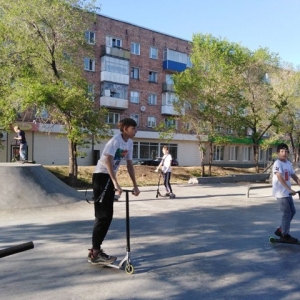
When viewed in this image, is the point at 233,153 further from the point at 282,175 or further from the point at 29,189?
the point at 282,175

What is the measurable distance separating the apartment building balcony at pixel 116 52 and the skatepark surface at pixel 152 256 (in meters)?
32.6

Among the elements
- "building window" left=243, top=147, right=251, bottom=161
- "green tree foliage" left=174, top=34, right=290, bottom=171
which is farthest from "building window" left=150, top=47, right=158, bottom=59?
"building window" left=243, top=147, right=251, bottom=161

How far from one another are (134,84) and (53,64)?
28194mm

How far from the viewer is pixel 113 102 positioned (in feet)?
134

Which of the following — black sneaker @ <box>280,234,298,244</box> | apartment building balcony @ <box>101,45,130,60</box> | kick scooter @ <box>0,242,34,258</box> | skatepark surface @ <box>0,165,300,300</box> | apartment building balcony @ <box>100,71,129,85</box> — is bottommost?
skatepark surface @ <box>0,165,300,300</box>

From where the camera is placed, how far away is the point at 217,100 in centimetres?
2184

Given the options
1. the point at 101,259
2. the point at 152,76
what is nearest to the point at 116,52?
the point at 152,76

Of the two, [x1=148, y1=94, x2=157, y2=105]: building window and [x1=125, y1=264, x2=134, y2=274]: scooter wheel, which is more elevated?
[x1=148, y1=94, x2=157, y2=105]: building window

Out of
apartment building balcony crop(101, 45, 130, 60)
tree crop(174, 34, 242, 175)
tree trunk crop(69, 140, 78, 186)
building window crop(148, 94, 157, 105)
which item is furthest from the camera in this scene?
building window crop(148, 94, 157, 105)

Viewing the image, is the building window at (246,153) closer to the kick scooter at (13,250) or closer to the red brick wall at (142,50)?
the red brick wall at (142,50)

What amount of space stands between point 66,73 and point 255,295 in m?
15.1

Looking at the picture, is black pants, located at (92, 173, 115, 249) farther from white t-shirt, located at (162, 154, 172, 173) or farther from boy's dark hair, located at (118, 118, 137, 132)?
white t-shirt, located at (162, 154, 172, 173)

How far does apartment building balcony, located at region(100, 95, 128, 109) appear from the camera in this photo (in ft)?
132

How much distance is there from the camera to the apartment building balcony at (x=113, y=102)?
40.1 m
